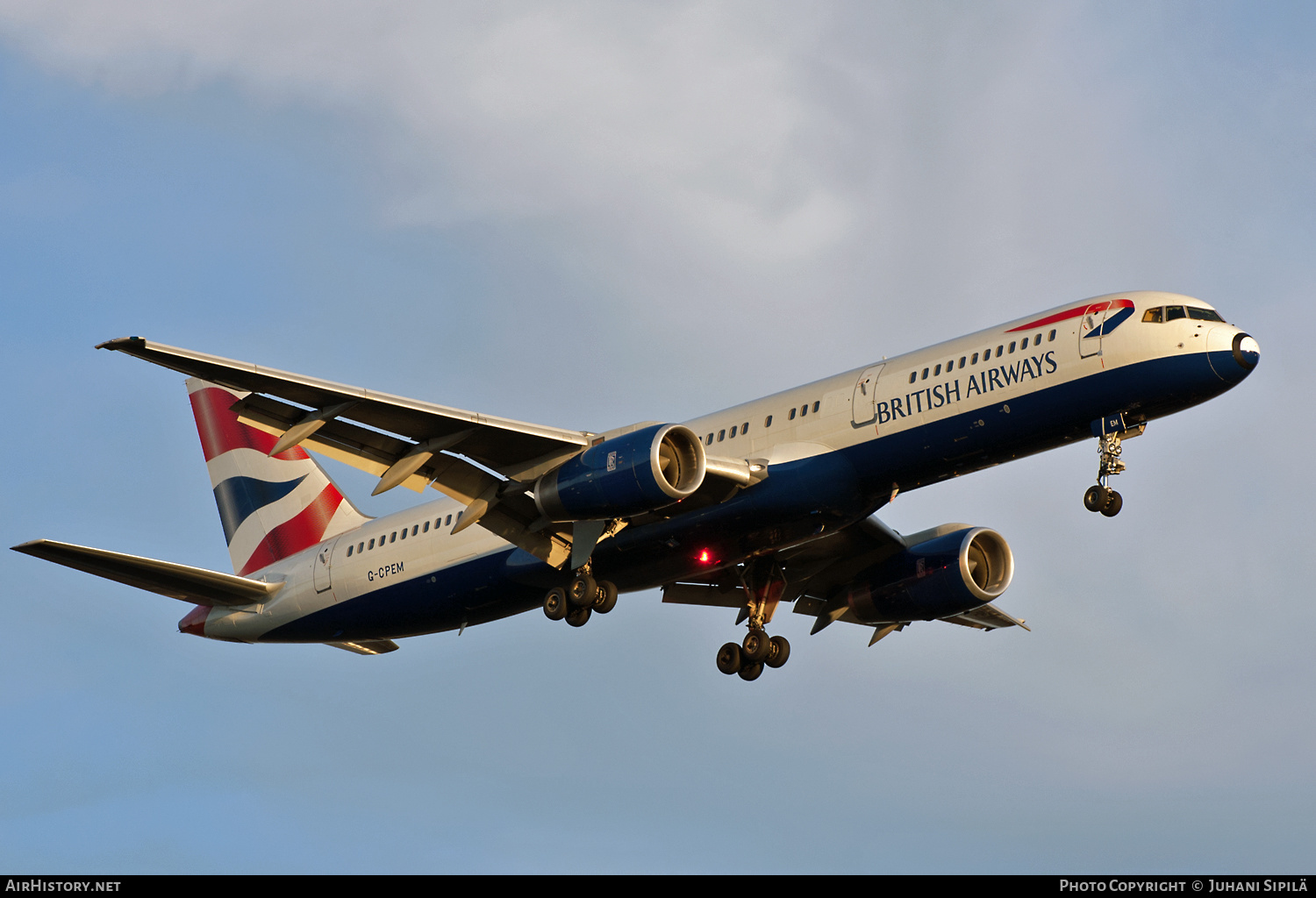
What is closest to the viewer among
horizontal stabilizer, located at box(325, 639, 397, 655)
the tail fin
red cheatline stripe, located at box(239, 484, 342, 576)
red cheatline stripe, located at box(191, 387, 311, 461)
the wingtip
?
Result: the wingtip

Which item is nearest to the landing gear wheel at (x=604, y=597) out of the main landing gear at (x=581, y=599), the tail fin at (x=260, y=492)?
the main landing gear at (x=581, y=599)

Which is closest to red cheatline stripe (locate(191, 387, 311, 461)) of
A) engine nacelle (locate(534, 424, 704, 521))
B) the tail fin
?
the tail fin

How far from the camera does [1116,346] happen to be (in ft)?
98.8

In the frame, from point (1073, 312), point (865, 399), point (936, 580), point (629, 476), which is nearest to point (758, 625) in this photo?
point (936, 580)

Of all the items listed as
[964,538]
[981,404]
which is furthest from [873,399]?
[964,538]

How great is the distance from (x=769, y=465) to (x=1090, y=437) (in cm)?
661

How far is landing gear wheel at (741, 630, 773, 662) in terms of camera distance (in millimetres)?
37406

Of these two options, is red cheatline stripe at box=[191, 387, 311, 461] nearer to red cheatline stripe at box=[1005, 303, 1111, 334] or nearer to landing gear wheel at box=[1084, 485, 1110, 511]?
red cheatline stripe at box=[1005, 303, 1111, 334]

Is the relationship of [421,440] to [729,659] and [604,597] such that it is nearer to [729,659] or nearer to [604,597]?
[604,597]

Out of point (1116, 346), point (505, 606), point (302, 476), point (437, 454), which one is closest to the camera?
point (1116, 346)

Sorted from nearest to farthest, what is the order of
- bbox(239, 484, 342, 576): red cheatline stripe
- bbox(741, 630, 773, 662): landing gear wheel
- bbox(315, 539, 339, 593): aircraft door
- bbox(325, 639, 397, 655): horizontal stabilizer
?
bbox(741, 630, 773, 662): landing gear wheel, bbox(315, 539, 339, 593): aircraft door, bbox(325, 639, 397, 655): horizontal stabilizer, bbox(239, 484, 342, 576): red cheatline stripe

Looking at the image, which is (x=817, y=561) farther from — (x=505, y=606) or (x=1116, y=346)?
(x=1116, y=346)

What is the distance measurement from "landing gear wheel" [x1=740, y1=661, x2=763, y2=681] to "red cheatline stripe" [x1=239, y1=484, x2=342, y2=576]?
11938mm

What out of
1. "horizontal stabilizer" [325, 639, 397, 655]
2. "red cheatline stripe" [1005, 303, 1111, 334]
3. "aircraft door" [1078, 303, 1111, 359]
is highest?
"red cheatline stripe" [1005, 303, 1111, 334]
